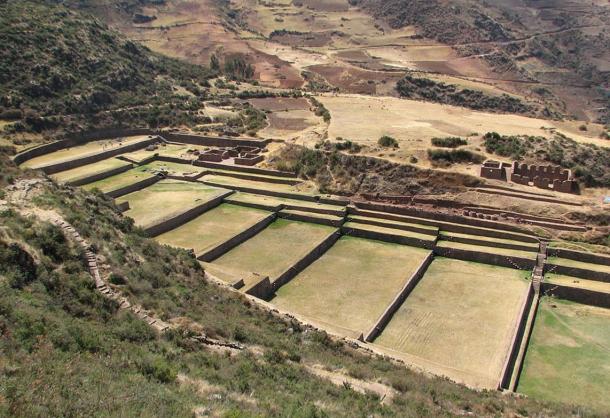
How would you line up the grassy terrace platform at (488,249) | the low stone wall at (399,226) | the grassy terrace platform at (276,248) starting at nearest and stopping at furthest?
the grassy terrace platform at (276,248), the grassy terrace platform at (488,249), the low stone wall at (399,226)

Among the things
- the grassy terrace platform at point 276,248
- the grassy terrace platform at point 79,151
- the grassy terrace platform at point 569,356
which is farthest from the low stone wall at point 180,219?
the grassy terrace platform at point 569,356

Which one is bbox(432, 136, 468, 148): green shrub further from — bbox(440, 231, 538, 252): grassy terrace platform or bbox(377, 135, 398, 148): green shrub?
bbox(440, 231, 538, 252): grassy terrace platform

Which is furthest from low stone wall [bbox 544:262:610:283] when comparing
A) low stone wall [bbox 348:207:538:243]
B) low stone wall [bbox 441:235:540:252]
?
low stone wall [bbox 348:207:538:243]

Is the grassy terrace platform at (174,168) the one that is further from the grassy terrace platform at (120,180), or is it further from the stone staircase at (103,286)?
the stone staircase at (103,286)

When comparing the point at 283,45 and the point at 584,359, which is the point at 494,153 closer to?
the point at 584,359

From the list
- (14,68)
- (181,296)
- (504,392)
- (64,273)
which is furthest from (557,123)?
(14,68)

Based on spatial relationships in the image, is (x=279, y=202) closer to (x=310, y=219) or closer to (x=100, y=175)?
(x=310, y=219)
